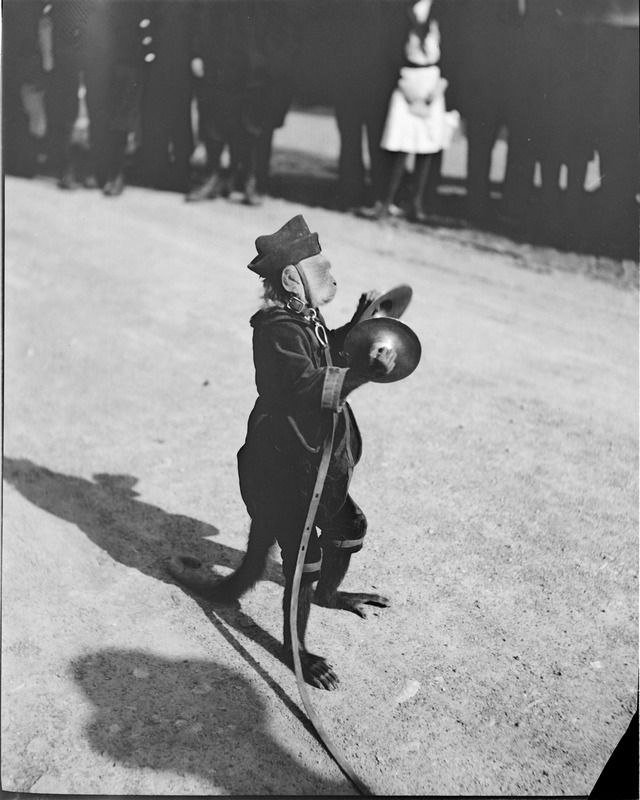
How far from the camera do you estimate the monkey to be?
3.60m

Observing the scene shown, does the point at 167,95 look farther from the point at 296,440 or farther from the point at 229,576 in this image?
the point at 296,440

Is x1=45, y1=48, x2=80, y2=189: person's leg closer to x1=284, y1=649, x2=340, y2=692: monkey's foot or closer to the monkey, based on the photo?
the monkey

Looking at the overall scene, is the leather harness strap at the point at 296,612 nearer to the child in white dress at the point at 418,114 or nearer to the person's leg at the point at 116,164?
the child in white dress at the point at 418,114

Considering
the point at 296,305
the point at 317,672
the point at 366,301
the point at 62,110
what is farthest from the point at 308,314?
the point at 62,110

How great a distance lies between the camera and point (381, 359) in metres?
3.42

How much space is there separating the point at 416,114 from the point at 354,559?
18.6ft

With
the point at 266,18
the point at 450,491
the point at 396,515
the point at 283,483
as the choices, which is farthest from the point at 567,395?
the point at 266,18

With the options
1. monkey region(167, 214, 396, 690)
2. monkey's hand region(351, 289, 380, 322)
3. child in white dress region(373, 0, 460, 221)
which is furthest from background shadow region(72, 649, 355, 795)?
child in white dress region(373, 0, 460, 221)

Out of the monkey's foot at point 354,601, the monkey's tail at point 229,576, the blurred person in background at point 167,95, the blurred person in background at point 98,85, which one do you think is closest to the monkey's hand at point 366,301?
the monkey's tail at point 229,576

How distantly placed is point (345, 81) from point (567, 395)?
161 inches

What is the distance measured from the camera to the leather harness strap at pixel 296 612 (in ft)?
12.1

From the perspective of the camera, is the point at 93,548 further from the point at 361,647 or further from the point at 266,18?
the point at 266,18

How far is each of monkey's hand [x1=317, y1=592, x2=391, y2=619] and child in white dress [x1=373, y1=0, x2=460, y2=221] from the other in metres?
5.64

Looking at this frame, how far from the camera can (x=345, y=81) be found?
905 centimetres
